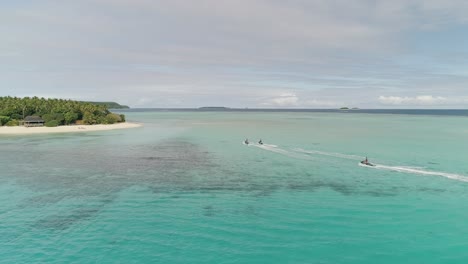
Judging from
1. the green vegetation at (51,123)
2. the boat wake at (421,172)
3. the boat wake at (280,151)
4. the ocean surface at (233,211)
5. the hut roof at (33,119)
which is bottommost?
the ocean surface at (233,211)

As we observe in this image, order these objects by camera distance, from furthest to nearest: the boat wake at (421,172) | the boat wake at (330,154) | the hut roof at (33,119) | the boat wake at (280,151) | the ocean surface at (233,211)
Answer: the hut roof at (33,119), the boat wake at (280,151), the boat wake at (330,154), the boat wake at (421,172), the ocean surface at (233,211)

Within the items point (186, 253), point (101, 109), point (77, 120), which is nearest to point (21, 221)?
point (186, 253)

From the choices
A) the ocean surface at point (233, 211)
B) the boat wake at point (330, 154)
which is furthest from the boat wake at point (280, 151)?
the ocean surface at point (233, 211)

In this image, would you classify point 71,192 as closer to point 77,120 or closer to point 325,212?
point 325,212

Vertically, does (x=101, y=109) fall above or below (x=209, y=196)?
above

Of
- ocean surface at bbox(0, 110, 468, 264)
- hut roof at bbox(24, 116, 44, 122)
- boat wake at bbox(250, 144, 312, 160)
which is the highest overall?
hut roof at bbox(24, 116, 44, 122)

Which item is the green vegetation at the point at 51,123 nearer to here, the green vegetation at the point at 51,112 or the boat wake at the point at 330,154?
the green vegetation at the point at 51,112

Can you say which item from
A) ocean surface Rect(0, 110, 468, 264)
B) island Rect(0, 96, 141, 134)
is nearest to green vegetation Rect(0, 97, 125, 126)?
island Rect(0, 96, 141, 134)

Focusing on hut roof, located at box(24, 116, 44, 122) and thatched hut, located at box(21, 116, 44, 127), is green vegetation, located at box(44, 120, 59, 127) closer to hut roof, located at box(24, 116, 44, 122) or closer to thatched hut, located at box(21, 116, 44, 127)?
thatched hut, located at box(21, 116, 44, 127)

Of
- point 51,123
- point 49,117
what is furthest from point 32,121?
point 51,123
